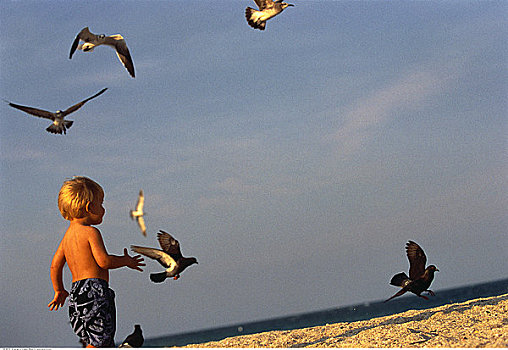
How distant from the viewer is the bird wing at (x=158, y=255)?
5.29m

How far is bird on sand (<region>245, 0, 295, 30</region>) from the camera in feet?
19.5

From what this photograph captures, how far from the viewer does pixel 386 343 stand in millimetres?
5812

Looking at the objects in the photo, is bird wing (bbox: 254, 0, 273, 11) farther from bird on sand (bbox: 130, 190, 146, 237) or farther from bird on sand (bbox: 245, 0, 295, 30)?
bird on sand (bbox: 130, 190, 146, 237)

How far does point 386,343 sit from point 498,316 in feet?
5.95

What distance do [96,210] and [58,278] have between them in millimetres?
812

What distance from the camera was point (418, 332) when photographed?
6.18m

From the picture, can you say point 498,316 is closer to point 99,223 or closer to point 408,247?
point 408,247

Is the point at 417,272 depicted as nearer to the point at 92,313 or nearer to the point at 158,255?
the point at 158,255

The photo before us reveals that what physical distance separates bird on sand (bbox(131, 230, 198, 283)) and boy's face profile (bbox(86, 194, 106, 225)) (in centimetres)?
44

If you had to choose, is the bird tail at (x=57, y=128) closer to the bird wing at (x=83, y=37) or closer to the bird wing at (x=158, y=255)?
the bird wing at (x=83, y=37)

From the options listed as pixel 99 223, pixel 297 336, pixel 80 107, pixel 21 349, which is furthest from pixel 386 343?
pixel 80 107

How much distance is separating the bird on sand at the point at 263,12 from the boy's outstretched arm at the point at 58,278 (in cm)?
325

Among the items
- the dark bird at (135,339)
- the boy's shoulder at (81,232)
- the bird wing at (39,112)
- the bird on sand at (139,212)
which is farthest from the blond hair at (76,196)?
the dark bird at (135,339)

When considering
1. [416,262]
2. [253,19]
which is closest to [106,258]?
[253,19]
